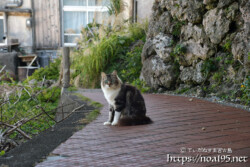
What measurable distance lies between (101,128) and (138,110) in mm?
525

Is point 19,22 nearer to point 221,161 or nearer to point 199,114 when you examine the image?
point 199,114

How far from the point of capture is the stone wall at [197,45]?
5141 mm

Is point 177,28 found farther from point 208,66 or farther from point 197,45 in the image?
point 208,66

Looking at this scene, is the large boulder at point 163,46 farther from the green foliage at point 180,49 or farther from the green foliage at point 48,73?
the green foliage at point 48,73

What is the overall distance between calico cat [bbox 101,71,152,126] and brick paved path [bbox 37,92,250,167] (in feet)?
0.41

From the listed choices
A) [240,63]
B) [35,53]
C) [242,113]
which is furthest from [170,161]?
[35,53]

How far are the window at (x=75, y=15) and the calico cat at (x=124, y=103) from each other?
8699mm

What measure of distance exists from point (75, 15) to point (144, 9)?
3509mm

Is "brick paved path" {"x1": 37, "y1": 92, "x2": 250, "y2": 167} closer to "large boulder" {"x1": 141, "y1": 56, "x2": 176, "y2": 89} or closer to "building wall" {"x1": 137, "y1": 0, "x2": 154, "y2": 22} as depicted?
"large boulder" {"x1": 141, "y1": 56, "x2": 176, "y2": 89}

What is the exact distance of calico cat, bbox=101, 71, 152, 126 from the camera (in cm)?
348

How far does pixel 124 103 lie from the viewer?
3494mm

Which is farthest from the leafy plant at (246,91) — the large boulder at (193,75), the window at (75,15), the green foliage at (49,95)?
the window at (75,15)

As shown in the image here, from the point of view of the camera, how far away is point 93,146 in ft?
9.08

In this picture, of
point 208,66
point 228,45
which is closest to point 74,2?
point 208,66
